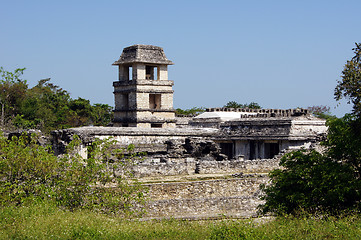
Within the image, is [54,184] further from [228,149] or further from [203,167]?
[228,149]

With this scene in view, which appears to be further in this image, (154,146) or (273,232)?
(154,146)

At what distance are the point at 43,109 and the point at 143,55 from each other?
20845mm

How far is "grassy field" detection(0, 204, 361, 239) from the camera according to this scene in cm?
1421

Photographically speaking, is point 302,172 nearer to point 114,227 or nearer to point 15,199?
point 114,227

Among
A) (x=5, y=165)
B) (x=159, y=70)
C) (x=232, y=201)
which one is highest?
(x=159, y=70)

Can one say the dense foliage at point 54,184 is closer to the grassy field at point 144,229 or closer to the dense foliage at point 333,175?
the grassy field at point 144,229

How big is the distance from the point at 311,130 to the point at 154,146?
875 cm

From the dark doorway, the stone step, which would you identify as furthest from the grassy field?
the dark doorway

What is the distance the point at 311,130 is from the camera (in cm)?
3459

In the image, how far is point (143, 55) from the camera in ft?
148

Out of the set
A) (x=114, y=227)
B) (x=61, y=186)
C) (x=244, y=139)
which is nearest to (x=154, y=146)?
(x=244, y=139)

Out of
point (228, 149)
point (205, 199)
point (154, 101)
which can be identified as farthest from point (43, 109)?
point (205, 199)

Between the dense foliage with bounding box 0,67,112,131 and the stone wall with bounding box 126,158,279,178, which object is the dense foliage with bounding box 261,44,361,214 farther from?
the dense foliage with bounding box 0,67,112,131

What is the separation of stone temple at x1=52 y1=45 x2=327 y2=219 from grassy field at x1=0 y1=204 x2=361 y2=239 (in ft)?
7.29
